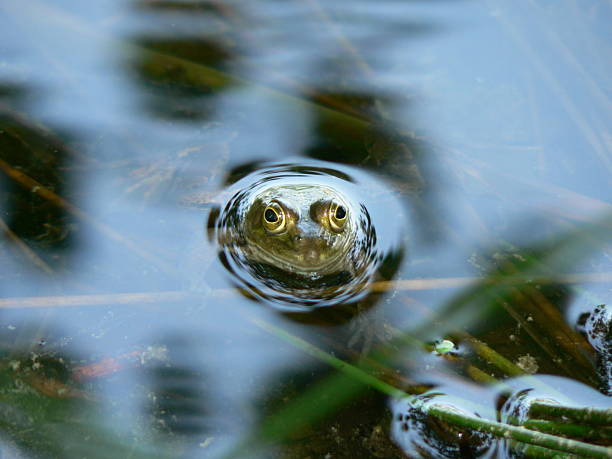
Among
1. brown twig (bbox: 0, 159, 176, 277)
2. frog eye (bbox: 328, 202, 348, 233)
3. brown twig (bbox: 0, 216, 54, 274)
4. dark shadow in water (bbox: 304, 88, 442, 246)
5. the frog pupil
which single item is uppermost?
dark shadow in water (bbox: 304, 88, 442, 246)

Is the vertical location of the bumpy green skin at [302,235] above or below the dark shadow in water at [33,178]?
above

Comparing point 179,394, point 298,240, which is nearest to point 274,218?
A: point 298,240

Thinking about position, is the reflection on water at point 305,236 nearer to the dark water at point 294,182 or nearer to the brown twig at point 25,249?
the dark water at point 294,182

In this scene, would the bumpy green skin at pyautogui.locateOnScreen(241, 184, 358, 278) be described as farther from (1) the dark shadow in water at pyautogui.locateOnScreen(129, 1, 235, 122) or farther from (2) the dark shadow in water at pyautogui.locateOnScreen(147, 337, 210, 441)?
(1) the dark shadow in water at pyautogui.locateOnScreen(129, 1, 235, 122)

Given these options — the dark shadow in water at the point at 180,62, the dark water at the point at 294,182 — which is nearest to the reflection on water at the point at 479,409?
the dark water at the point at 294,182

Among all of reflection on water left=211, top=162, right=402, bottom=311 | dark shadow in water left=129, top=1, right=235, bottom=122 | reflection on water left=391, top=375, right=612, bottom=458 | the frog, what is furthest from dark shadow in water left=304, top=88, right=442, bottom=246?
reflection on water left=391, top=375, right=612, bottom=458

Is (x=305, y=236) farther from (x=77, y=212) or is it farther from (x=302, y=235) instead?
(x=77, y=212)

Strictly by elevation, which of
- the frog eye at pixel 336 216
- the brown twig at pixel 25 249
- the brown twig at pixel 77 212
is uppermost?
the frog eye at pixel 336 216
